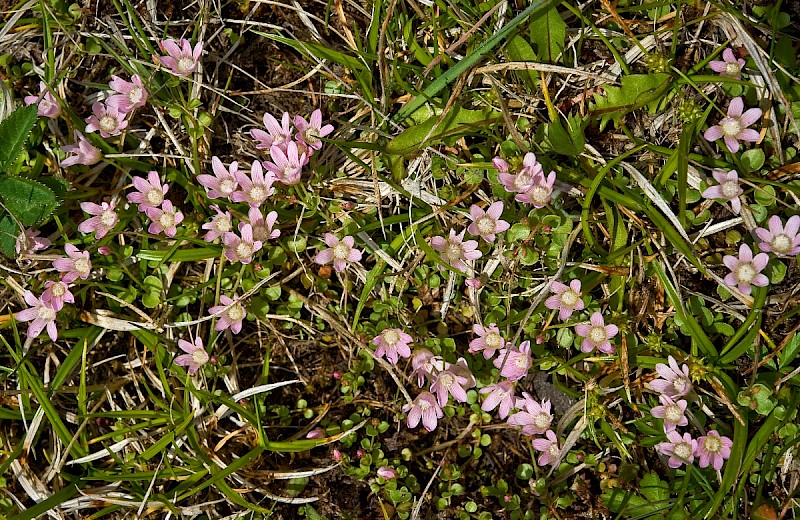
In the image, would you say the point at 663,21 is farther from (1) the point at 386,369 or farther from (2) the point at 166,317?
(2) the point at 166,317

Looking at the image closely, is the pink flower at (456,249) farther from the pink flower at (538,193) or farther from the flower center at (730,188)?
the flower center at (730,188)

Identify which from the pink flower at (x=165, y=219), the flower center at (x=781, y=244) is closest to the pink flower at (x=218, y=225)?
the pink flower at (x=165, y=219)

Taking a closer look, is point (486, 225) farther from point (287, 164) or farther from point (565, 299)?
point (287, 164)

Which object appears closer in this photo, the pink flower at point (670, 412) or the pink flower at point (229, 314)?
the pink flower at point (670, 412)

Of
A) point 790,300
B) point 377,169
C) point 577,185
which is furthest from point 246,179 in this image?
point 790,300

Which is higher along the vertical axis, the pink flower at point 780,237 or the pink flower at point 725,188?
the pink flower at point 725,188

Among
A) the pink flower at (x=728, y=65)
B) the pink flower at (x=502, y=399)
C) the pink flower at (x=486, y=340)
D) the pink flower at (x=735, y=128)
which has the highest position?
the pink flower at (x=728, y=65)

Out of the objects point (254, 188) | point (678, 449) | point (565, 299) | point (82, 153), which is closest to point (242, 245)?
point (254, 188)
